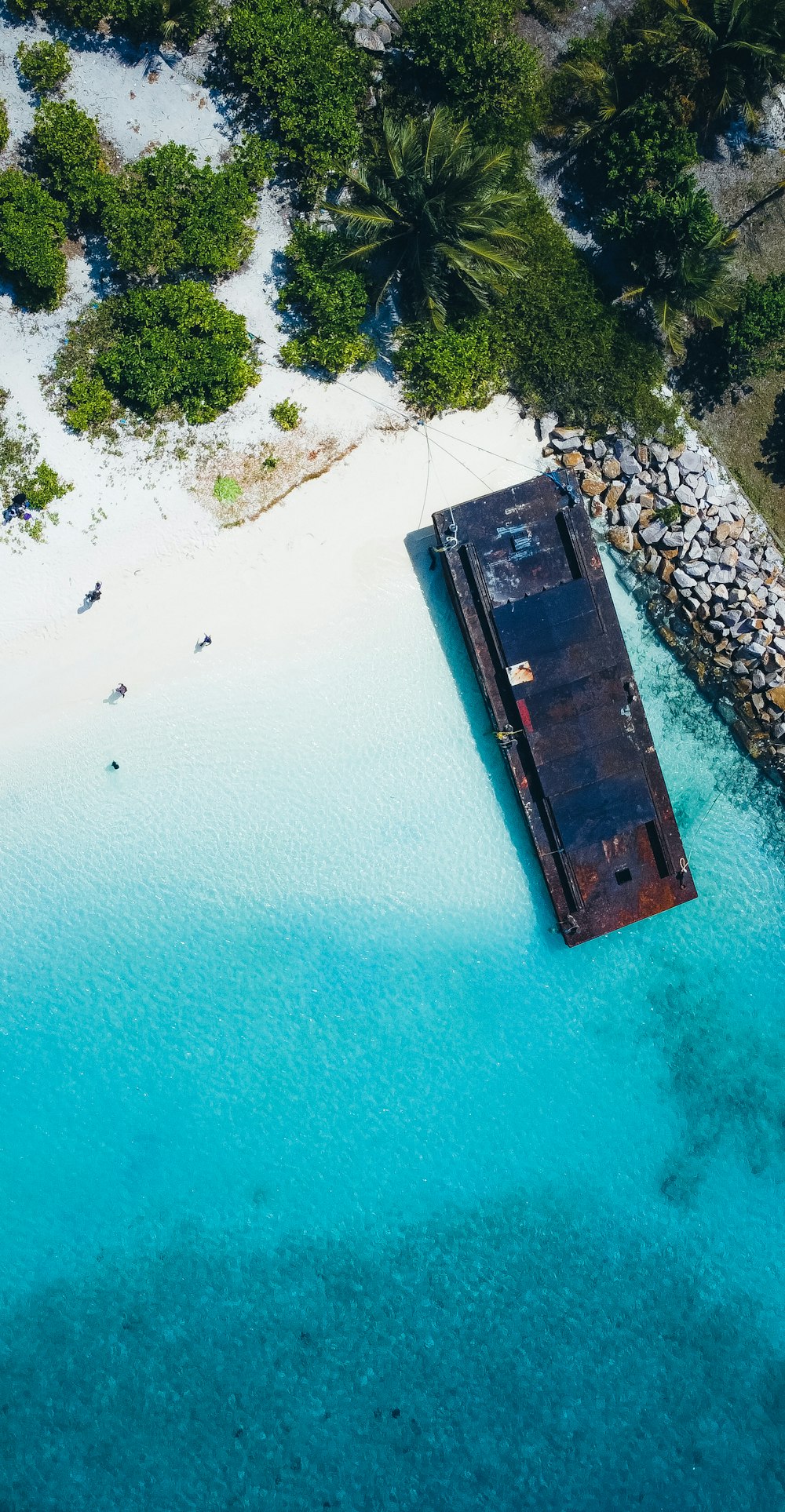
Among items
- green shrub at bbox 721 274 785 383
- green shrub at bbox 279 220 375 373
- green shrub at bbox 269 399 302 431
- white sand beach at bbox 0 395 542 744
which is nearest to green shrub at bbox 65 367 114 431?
white sand beach at bbox 0 395 542 744

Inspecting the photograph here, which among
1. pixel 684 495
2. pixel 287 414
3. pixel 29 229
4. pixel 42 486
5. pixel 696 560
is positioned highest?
pixel 29 229

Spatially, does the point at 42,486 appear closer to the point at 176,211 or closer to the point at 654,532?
the point at 176,211

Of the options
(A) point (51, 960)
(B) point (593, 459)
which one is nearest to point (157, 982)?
(A) point (51, 960)

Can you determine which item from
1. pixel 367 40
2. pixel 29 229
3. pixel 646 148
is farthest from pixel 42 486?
pixel 646 148

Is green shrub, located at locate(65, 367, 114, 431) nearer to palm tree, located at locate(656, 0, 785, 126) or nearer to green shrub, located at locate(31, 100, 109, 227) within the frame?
green shrub, located at locate(31, 100, 109, 227)

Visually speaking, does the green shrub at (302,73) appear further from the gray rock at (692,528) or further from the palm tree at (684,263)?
the gray rock at (692,528)

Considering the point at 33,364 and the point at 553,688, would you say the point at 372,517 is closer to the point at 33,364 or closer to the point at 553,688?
the point at 553,688

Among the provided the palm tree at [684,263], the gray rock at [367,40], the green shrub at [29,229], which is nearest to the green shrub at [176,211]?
the green shrub at [29,229]
